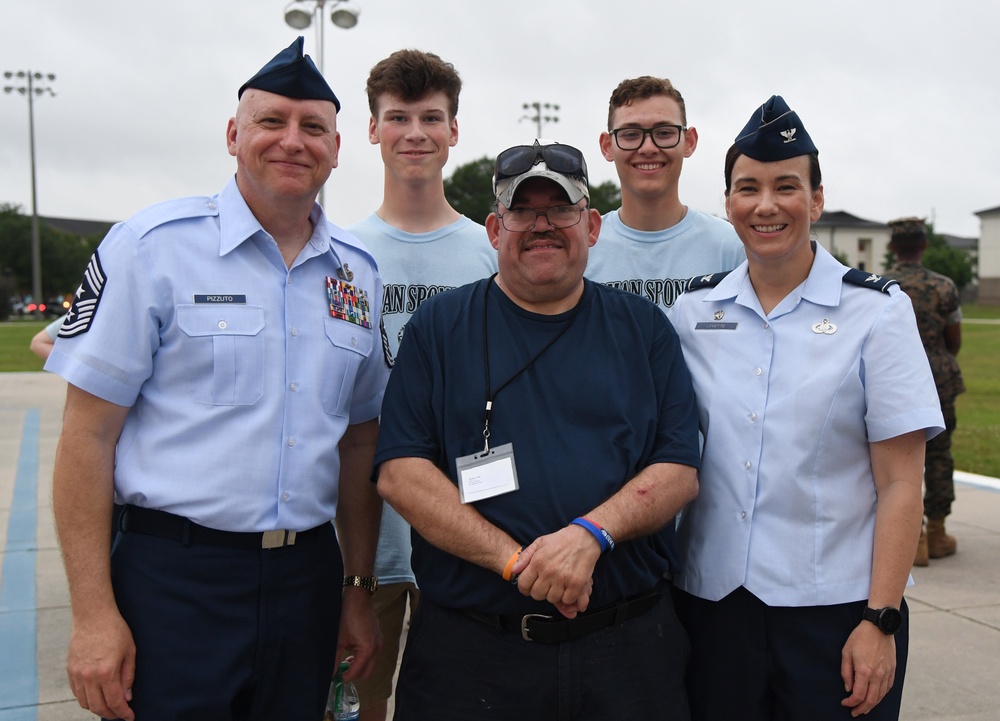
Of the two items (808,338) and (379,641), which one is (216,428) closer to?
(379,641)

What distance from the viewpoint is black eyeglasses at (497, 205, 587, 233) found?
99.2 inches

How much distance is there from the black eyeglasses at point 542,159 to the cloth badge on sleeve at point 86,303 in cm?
111

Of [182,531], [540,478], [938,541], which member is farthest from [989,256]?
[182,531]

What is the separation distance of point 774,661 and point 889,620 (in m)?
0.32

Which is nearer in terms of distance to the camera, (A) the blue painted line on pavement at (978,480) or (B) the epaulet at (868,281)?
(B) the epaulet at (868,281)

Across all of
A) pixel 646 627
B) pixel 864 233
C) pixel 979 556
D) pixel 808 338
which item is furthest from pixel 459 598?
pixel 864 233

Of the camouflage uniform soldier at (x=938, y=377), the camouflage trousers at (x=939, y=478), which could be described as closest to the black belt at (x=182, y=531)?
the camouflage uniform soldier at (x=938, y=377)

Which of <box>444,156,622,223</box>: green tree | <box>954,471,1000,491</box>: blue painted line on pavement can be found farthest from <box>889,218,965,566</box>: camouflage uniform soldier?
<box>444,156,622,223</box>: green tree

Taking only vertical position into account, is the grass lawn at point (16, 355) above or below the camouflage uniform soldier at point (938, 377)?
below

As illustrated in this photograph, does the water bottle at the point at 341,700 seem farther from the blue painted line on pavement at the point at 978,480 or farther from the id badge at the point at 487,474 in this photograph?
the blue painted line on pavement at the point at 978,480

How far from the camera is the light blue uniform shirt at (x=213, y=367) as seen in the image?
7.44ft

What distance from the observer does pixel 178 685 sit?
2262 mm

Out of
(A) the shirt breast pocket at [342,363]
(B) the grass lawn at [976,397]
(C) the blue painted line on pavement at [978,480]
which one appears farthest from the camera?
(B) the grass lawn at [976,397]

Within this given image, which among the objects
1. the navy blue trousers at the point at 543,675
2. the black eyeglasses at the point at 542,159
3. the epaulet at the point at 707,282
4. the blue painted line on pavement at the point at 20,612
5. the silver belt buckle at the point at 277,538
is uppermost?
the black eyeglasses at the point at 542,159
